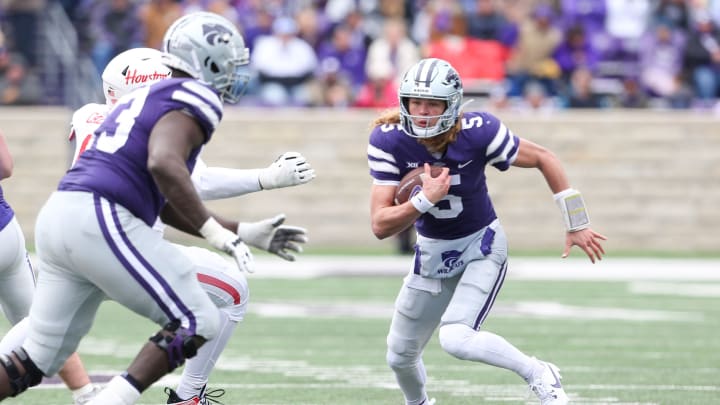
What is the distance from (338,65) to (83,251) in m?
13.0

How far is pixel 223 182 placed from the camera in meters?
6.21

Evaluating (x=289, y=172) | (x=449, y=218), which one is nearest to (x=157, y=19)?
(x=449, y=218)

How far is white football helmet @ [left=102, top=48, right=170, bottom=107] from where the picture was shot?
20.7ft

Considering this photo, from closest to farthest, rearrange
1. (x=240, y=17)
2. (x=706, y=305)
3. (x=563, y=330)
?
1. (x=563, y=330)
2. (x=706, y=305)
3. (x=240, y=17)

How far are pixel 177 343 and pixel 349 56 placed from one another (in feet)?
42.7

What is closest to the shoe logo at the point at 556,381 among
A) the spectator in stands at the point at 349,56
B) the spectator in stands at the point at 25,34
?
the spectator in stands at the point at 349,56

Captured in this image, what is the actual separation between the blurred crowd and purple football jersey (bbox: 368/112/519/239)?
410 inches

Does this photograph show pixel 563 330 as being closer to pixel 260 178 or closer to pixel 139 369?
pixel 260 178

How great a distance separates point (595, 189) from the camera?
675 inches

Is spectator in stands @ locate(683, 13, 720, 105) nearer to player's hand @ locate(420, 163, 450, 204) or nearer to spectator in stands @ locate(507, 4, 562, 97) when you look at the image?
spectator in stands @ locate(507, 4, 562, 97)

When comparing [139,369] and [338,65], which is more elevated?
[139,369]

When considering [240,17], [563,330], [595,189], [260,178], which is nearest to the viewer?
[260,178]

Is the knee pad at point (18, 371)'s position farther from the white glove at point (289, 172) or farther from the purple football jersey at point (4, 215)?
the white glove at point (289, 172)

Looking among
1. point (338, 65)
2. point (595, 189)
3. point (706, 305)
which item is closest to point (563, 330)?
point (706, 305)
